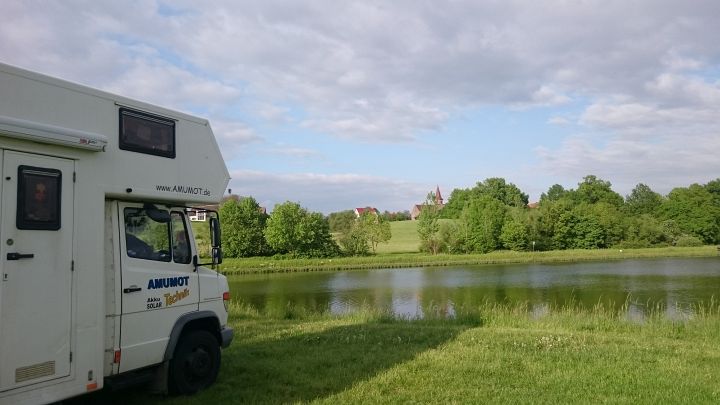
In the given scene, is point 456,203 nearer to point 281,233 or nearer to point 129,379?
point 281,233

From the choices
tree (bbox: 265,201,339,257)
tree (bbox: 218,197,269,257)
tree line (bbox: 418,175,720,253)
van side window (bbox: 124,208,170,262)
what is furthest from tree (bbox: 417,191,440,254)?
van side window (bbox: 124,208,170,262)

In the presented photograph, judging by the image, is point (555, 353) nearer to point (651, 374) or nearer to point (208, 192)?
point (651, 374)

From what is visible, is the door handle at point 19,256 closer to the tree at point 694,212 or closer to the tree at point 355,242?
the tree at point 355,242

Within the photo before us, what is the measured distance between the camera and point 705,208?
256 ft

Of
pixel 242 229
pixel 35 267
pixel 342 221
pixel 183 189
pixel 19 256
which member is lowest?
pixel 35 267

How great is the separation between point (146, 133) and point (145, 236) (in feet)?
3.93

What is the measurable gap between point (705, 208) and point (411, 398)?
8708 centimetres

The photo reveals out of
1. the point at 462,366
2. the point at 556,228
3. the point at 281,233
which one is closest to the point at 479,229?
the point at 556,228

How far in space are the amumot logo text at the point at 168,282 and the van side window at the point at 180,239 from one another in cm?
23

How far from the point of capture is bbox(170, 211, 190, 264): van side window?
6.67 m

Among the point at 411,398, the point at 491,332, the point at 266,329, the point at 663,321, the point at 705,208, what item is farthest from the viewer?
the point at 705,208

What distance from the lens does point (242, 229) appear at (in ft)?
214

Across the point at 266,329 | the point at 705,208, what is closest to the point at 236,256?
the point at 266,329

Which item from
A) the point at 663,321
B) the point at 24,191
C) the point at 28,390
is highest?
the point at 24,191
